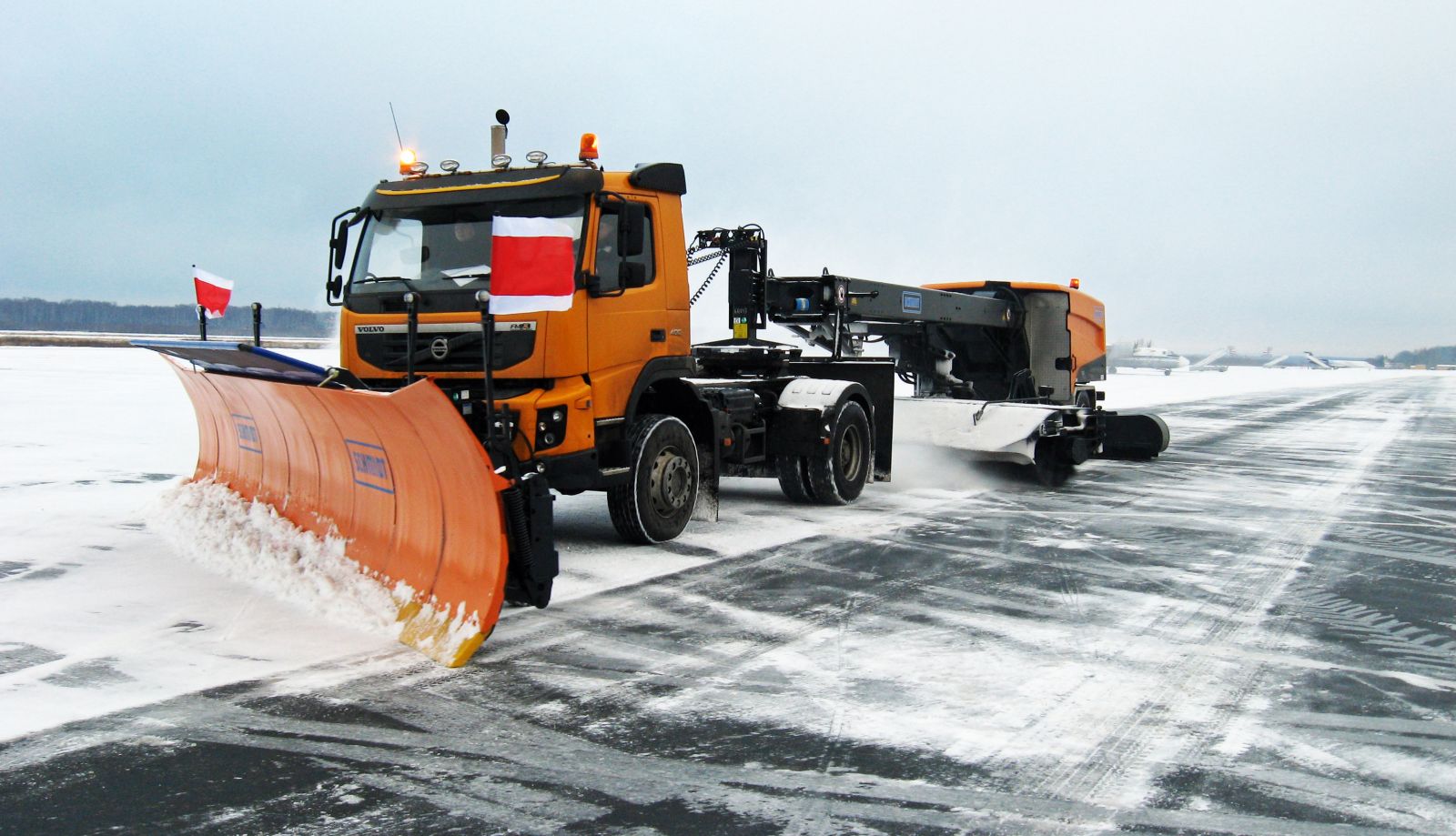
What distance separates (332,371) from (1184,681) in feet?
16.2

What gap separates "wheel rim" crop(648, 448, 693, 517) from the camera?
8.09m

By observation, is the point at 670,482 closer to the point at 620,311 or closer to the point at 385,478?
the point at 620,311

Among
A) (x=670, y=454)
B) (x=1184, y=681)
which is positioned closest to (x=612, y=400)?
(x=670, y=454)

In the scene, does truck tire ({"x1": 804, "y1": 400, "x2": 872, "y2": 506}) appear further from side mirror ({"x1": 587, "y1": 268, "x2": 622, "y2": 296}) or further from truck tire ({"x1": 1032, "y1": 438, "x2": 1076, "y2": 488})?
side mirror ({"x1": 587, "y1": 268, "x2": 622, "y2": 296})

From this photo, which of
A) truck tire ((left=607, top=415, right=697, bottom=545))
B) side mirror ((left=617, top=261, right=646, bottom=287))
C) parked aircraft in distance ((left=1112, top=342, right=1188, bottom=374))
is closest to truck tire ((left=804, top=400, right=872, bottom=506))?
truck tire ((left=607, top=415, right=697, bottom=545))

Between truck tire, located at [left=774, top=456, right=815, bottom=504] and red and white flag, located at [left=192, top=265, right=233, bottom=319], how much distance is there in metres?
4.88

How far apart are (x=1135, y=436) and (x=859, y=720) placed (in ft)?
39.8

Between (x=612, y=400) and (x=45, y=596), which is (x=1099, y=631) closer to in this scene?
(x=612, y=400)

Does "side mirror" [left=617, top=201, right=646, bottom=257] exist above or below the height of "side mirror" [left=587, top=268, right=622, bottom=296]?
above

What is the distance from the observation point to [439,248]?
294 inches

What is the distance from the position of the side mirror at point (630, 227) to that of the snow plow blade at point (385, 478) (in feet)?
7.20

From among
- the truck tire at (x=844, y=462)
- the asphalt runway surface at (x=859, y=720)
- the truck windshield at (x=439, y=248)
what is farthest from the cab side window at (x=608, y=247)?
the truck tire at (x=844, y=462)

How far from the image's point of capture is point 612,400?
25.1ft

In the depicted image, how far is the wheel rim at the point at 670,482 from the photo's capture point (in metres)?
8.09
